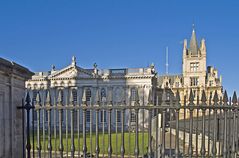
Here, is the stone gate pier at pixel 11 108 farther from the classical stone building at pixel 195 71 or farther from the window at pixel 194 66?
the window at pixel 194 66

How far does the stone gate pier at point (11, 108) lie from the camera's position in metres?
4.86

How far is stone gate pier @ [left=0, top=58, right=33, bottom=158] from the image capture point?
4.86 meters

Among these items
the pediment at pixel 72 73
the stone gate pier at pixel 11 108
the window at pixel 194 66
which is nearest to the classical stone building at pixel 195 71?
the window at pixel 194 66

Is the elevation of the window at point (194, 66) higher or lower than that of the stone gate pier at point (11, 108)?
higher

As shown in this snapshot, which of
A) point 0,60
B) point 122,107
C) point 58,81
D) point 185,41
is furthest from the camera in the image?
point 185,41

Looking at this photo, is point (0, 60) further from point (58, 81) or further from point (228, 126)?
A: point (58, 81)

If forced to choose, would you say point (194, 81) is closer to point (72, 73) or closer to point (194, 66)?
point (194, 66)

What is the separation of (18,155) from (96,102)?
1.81 meters

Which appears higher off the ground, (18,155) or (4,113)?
(4,113)

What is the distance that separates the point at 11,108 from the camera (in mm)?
5125

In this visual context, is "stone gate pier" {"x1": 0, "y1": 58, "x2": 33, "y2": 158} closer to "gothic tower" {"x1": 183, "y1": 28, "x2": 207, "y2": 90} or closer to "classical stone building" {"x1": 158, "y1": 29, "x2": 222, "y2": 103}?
"classical stone building" {"x1": 158, "y1": 29, "x2": 222, "y2": 103}

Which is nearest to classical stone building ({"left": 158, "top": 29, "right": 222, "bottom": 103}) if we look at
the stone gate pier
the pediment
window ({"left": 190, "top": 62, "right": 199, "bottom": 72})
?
window ({"left": 190, "top": 62, "right": 199, "bottom": 72})

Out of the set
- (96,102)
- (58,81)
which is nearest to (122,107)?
(96,102)

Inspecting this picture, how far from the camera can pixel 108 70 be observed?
62.7m
